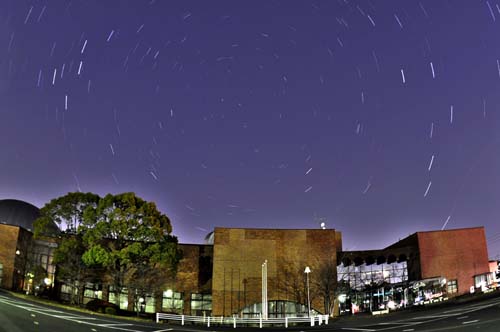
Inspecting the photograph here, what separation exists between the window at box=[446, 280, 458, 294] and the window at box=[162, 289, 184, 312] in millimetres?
27797

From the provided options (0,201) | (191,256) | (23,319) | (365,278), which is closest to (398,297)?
(365,278)

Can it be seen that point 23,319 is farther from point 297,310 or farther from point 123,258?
point 297,310

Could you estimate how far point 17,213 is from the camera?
60.7m

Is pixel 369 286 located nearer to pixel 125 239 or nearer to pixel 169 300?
pixel 169 300

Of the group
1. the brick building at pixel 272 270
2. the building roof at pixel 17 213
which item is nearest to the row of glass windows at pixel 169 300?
the brick building at pixel 272 270

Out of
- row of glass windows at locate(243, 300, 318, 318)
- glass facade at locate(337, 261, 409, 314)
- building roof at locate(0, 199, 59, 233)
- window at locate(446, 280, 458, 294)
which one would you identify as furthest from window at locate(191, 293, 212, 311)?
window at locate(446, 280, 458, 294)

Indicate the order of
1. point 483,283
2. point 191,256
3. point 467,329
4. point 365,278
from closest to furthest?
1. point 467,329
2. point 483,283
3. point 191,256
4. point 365,278

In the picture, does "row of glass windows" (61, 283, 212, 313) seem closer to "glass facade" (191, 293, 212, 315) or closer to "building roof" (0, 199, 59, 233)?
"glass facade" (191, 293, 212, 315)

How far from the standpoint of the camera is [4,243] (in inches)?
1754

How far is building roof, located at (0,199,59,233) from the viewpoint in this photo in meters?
59.2

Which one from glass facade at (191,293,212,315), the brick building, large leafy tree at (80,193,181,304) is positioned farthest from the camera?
glass facade at (191,293,212,315)

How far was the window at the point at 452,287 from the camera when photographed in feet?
155

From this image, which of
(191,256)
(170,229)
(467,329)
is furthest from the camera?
(191,256)

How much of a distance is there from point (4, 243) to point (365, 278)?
39.3 metres
